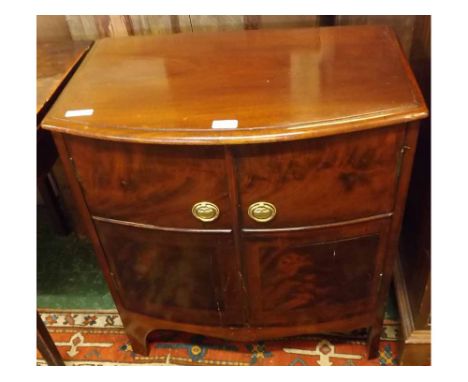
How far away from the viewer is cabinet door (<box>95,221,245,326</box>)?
817 mm

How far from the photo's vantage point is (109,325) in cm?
118

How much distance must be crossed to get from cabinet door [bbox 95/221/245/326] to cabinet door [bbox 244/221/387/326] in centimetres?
4

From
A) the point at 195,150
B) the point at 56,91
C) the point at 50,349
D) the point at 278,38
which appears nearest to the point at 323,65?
the point at 278,38

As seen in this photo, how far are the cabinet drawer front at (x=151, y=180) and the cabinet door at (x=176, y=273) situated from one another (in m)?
0.04

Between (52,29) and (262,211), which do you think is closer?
(262,211)

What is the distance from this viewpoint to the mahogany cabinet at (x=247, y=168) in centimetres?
A: 67

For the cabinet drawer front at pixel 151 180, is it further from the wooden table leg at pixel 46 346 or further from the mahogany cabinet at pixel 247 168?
the wooden table leg at pixel 46 346

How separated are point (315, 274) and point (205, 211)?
10.3 inches

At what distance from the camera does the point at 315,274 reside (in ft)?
2.83

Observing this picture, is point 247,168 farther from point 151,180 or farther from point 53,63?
point 53,63

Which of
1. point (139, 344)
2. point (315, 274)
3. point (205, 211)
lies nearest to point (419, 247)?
point (315, 274)

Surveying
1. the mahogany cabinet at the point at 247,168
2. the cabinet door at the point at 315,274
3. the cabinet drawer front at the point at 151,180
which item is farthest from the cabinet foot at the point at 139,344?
the cabinet drawer front at the point at 151,180

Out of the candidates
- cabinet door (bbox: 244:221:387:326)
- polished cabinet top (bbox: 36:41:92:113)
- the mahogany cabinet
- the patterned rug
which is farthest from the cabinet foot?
polished cabinet top (bbox: 36:41:92:113)

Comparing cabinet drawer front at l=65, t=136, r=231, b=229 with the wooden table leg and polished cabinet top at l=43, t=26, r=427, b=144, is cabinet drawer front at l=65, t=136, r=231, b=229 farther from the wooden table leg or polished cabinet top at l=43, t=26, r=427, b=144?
the wooden table leg
